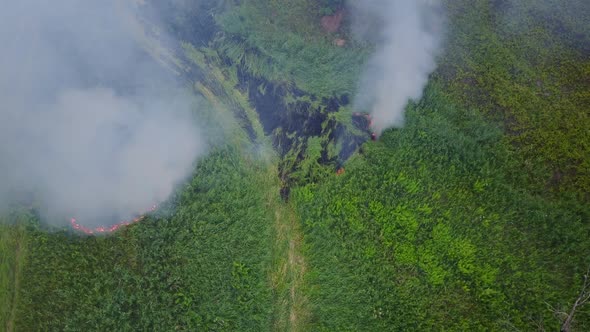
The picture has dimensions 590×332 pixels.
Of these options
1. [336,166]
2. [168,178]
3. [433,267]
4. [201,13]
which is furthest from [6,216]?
[433,267]

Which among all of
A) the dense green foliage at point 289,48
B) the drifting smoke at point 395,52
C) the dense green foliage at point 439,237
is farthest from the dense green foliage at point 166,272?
the drifting smoke at point 395,52

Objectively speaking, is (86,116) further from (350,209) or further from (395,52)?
(395,52)

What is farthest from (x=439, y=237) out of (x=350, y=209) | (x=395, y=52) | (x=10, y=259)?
(x=10, y=259)

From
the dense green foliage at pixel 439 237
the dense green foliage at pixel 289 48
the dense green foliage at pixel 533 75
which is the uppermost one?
the dense green foliage at pixel 289 48

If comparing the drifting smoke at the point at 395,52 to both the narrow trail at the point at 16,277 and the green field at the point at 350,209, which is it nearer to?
the green field at the point at 350,209

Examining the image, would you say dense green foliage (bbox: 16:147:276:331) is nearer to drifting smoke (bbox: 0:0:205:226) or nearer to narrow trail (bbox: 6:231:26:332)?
narrow trail (bbox: 6:231:26:332)

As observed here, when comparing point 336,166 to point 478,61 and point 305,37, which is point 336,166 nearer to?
point 305,37

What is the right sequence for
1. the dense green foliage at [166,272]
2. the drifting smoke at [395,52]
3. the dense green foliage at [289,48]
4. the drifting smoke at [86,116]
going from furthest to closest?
1. the dense green foliage at [289,48]
2. the drifting smoke at [395,52]
3. the drifting smoke at [86,116]
4. the dense green foliage at [166,272]
